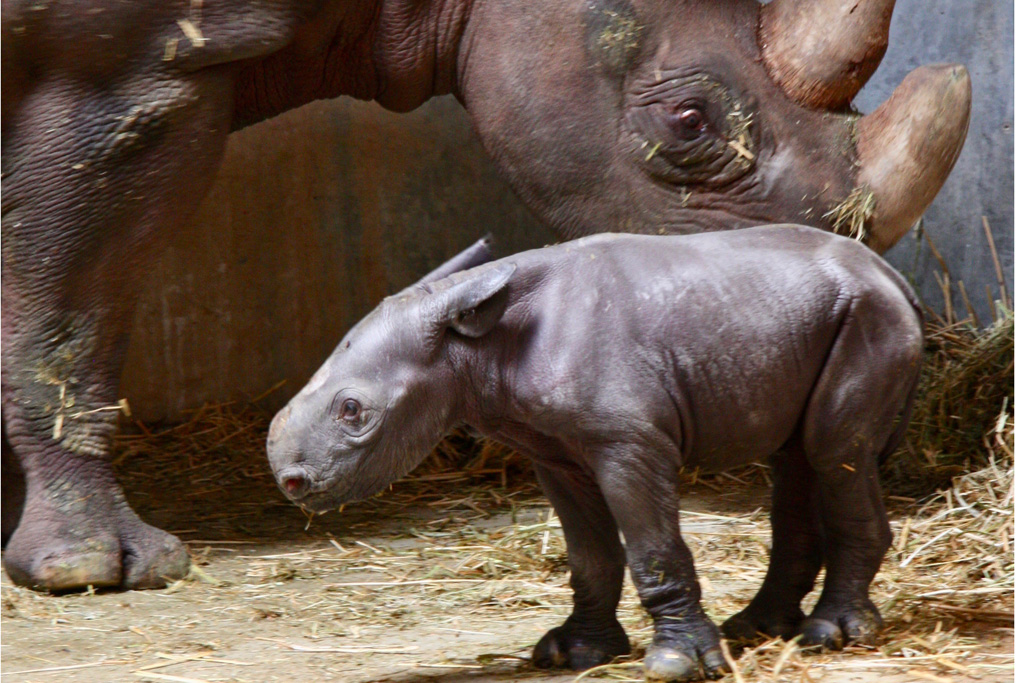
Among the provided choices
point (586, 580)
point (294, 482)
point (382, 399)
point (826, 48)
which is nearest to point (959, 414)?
point (826, 48)

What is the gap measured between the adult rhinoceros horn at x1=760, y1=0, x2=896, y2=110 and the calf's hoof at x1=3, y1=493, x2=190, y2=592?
8.66 feet

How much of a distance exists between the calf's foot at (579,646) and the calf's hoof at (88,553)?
1.69 meters

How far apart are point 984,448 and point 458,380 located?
2.90 metres

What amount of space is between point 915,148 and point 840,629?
1.84 m

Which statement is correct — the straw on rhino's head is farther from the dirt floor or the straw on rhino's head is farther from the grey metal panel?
the grey metal panel

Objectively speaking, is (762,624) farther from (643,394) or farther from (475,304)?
(475,304)

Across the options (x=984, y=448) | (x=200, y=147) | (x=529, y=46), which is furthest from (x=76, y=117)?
(x=984, y=448)

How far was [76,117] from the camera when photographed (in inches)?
166

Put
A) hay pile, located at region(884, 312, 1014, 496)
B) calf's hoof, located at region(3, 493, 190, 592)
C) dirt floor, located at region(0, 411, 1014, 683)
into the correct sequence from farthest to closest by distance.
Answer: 1. hay pile, located at region(884, 312, 1014, 496)
2. calf's hoof, located at region(3, 493, 190, 592)
3. dirt floor, located at region(0, 411, 1014, 683)

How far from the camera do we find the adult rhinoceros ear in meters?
2.90

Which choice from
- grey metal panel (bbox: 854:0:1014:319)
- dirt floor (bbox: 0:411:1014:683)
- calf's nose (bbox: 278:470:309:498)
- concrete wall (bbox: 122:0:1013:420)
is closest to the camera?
calf's nose (bbox: 278:470:309:498)

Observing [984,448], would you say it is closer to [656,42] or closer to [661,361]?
[656,42]

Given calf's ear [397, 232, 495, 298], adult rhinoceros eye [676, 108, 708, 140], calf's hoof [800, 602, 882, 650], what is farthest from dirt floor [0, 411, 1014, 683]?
adult rhinoceros eye [676, 108, 708, 140]

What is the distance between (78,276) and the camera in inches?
169
